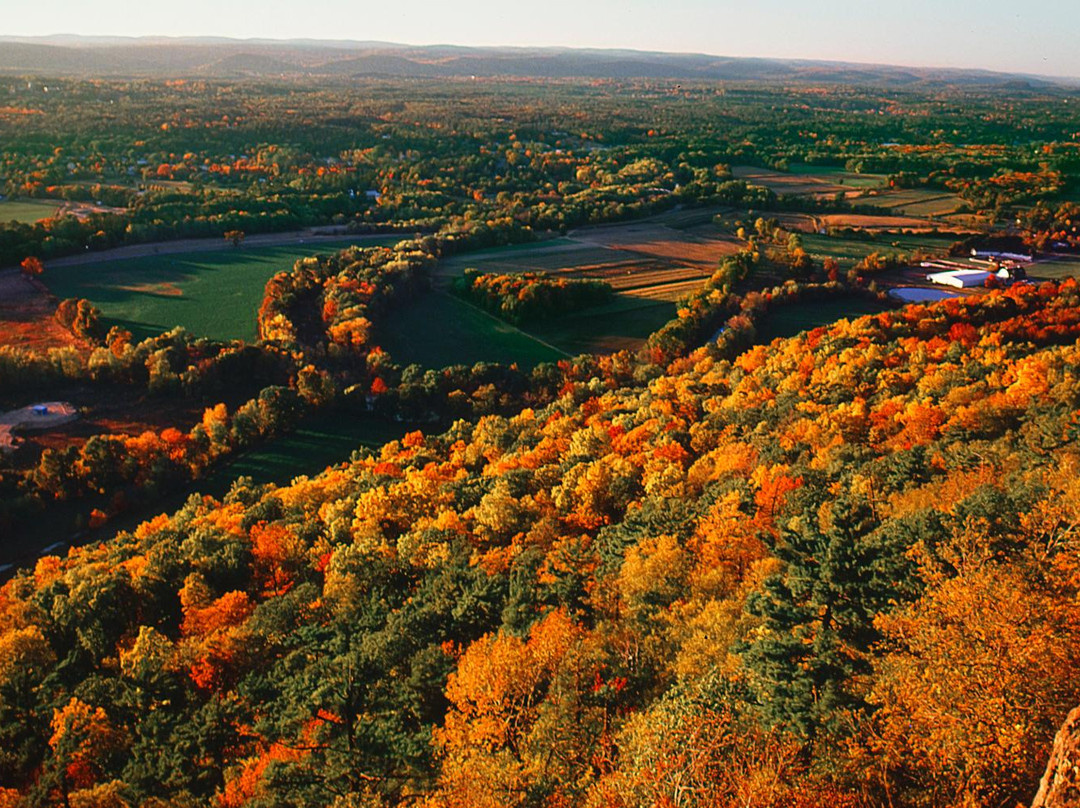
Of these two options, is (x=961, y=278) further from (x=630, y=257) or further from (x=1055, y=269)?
(x=630, y=257)

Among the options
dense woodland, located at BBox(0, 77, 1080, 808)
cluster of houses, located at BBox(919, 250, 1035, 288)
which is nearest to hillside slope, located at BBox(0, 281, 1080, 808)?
dense woodland, located at BBox(0, 77, 1080, 808)

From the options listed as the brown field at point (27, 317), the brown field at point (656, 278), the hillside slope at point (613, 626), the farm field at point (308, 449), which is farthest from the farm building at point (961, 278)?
the brown field at point (27, 317)

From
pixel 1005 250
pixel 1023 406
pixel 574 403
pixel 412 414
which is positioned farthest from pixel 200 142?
pixel 1023 406

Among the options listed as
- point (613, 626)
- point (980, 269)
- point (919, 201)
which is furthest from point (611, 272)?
point (613, 626)

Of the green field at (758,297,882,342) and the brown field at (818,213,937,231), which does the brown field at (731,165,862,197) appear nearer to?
the brown field at (818,213,937,231)

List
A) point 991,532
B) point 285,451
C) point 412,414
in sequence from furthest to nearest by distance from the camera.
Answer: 1. point 412,414
2. point 285,451
3. point 991,532

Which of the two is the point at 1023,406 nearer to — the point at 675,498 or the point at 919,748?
the point at 675,498
